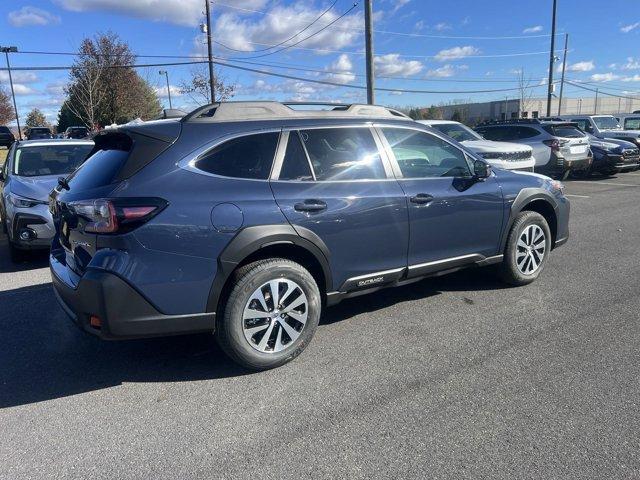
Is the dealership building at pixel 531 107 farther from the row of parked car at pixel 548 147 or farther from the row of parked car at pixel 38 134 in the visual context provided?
the row of parked car at pixel 548 147

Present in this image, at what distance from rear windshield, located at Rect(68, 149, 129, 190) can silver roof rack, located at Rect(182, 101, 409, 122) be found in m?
0.54

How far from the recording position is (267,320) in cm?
356

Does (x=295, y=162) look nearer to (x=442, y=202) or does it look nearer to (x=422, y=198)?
(x=422, y=198)

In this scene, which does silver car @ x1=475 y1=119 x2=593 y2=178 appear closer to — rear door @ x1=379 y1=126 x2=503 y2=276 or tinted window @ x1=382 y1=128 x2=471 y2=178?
rear door @ x1=379 y1=126 x2=503 y2=276

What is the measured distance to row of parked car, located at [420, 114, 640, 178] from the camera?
11.4 metres

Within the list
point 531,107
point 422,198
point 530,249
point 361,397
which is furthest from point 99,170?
point 531,107

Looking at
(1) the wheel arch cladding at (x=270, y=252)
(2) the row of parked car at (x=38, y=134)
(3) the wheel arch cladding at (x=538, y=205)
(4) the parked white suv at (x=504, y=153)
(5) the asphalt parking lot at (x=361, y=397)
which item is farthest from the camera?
(2) the row of parked car at (x=38, y=134)

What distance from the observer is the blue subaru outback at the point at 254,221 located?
3158 mm

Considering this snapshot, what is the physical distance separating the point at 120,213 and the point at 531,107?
8611 centimetres

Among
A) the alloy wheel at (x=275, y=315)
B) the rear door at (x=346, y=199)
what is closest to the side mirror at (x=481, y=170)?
the rear door at (x=346, y=199)

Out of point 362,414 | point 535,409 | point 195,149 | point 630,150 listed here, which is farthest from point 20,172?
point 630,150

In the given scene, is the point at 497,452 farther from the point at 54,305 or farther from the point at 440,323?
the point at 54,305

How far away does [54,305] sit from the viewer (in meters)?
5.10

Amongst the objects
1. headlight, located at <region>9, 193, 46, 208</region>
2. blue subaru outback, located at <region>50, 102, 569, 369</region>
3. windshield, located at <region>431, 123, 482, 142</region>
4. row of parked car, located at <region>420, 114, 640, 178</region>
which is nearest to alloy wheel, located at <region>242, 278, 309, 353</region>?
blue subaru outback, located at <region>50, 102, 569, 369</region>
